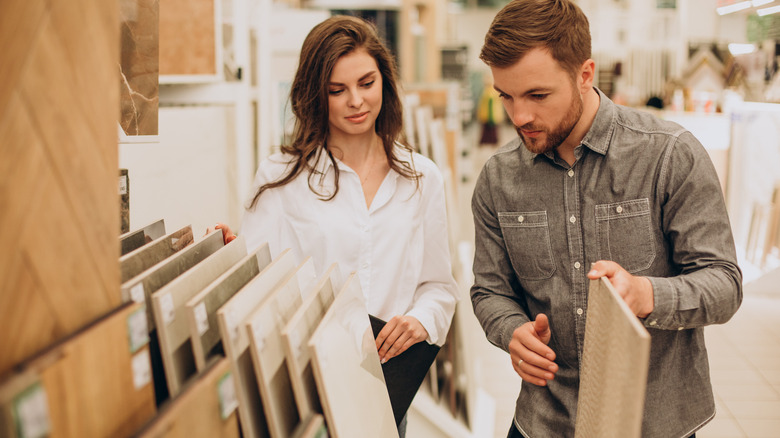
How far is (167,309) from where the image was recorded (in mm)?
981

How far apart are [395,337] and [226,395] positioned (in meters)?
0.78

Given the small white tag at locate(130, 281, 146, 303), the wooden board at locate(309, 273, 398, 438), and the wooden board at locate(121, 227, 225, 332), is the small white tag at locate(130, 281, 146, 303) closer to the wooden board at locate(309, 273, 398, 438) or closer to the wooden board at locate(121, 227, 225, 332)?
the wooden board at locate(121, 227, 225, 332)

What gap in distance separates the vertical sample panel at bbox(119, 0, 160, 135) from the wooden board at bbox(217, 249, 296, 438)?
60cm

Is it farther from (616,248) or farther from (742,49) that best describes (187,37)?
(742,49)

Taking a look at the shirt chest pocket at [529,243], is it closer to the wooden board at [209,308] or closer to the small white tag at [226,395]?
the wooden board at [209,308]

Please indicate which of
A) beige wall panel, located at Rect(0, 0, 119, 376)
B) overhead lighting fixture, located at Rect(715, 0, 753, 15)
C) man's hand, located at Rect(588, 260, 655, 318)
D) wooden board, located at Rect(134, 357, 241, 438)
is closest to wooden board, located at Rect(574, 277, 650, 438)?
man's hand, located at Rect(588, 260, 655, 318)

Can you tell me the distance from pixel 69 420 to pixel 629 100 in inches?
398

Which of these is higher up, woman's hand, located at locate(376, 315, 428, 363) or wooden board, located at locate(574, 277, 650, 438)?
wooden board, located at locate(574, 277, 650, 438)

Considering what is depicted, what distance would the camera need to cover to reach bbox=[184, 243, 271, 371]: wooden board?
970 mm

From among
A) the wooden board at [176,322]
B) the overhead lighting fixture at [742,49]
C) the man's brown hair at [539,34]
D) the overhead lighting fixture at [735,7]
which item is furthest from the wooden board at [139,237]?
the overhead lighting fixture at [742,49]

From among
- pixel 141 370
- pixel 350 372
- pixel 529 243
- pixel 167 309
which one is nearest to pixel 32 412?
pixel 141 370

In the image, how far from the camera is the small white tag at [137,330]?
0.86 meters

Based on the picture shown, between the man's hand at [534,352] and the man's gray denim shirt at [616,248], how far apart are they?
78mm

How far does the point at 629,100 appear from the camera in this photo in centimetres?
995
